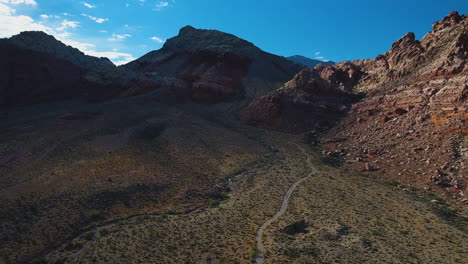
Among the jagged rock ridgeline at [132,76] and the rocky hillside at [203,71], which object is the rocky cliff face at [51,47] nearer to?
the jagged rock ridgeline at [132,76]

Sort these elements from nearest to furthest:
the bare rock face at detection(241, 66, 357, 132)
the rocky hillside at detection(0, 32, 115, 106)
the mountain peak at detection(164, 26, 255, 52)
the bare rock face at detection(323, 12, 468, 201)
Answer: the bare rock face at detection(323, 12, 468, 201) → the bare rock face at detection(241, 66, 357, 132) → the rocky hillside at detection(0, 32, 115, 106) → the mountain peak at detection(164, 26, 255, 52)

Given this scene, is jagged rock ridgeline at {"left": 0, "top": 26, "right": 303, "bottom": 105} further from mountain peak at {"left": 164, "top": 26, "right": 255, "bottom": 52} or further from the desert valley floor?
the desert valley floor

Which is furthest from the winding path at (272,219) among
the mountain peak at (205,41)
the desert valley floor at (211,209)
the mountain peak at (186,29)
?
the mountain peak at (186,29)

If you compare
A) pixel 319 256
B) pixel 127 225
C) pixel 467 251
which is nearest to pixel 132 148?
pixel 127 225

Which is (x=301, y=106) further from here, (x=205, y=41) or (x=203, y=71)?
(x=205, y=41)

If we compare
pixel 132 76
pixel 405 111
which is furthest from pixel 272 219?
pixel 132 76

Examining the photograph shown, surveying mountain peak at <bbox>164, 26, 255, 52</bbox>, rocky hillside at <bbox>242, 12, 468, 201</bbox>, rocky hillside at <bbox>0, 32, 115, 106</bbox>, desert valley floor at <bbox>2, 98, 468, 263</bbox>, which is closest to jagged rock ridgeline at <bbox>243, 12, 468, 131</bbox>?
rocky hillside at <bbox>242, 12, 468, 201</bbox>

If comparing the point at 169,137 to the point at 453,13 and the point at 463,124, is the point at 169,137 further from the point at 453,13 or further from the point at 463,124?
the point at 453,13
